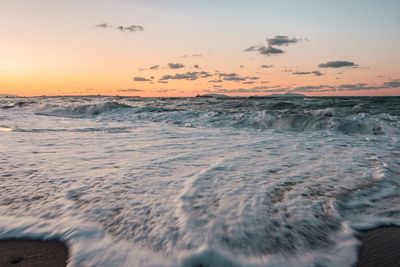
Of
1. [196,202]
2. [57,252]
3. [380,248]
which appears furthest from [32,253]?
[380,248]

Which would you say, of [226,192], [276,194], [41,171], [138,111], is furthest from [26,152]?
[138,111]

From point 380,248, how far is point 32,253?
284 centimetres

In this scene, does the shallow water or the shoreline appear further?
the shallow water

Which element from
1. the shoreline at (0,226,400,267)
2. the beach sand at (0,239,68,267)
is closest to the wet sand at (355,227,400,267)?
the shoreline at (0,226,400,267)

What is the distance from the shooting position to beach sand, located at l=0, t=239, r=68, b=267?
8.72ft

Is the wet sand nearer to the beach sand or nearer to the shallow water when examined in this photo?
the shallow water

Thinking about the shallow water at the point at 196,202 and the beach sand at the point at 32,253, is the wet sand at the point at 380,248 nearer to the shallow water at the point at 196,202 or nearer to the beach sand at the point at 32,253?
the shallow water at the point at 196,202

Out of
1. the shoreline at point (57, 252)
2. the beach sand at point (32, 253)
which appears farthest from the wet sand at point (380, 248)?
the beach sand at point (32, 253)

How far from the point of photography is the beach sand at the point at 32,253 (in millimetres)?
2658

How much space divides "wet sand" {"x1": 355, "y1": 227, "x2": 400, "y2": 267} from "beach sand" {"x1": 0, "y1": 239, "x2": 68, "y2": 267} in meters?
2.29

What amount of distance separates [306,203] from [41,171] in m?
3.80

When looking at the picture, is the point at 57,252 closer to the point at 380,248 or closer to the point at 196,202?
the point at 196,202

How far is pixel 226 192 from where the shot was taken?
14.5 ft

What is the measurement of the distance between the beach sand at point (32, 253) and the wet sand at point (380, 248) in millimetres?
2288
